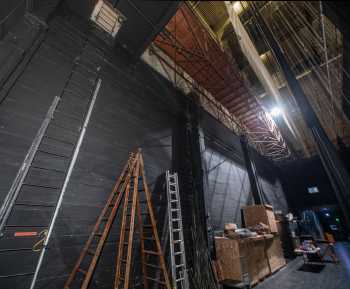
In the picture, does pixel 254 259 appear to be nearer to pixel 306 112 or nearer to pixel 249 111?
pixel 306 112

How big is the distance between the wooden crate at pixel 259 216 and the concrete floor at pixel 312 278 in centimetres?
124

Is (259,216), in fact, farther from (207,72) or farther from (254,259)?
(207,72)

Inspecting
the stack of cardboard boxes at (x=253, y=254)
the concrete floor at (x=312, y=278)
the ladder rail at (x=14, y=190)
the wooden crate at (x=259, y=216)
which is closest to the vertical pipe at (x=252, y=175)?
the wooden crate at (x=259, y=216)

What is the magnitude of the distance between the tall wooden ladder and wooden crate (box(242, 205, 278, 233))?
4295mm

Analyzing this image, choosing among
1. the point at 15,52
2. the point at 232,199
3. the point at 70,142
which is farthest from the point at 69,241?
the point at 232,199

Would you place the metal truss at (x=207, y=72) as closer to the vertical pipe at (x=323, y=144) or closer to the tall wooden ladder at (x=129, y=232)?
the vertical pipe at (x=323, y=144)

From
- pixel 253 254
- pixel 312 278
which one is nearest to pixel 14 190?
pixel 253 254

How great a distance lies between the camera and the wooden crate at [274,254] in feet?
17.0

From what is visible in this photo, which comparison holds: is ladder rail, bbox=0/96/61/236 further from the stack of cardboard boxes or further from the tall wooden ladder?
the stack of cardboard boxes

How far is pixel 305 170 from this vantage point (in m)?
12.5

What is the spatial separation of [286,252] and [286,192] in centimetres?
692

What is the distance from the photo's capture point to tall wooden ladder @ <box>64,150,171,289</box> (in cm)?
231

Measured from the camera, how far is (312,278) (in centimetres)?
431

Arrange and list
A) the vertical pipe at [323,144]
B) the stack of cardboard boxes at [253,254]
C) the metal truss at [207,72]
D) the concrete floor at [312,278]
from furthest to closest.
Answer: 1. the metal truss at [207,72]
2. the stack of cardboard boxes at [253,254]
3. the concrete floor at [312,278]
4. the vertical pipe at [323,144]
